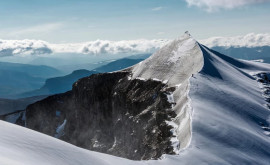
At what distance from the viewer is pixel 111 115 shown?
120688 millimetres

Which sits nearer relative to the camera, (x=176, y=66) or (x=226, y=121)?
(x=226, y=121)

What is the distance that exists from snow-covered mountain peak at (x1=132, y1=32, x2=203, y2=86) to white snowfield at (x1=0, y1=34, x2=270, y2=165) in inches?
13.9

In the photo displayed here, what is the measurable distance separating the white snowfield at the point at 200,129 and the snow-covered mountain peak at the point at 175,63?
35cm

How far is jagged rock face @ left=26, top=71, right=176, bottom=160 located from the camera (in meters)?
75.2

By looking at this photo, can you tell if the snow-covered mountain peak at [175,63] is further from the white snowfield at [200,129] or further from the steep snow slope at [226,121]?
the steep snow slope at [226,121]

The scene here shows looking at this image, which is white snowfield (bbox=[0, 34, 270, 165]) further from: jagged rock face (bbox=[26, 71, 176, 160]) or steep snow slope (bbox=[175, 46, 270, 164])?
jagged rock face (bbox=[26, 71, 176, 160])

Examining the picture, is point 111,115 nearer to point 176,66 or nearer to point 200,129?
point 176,66

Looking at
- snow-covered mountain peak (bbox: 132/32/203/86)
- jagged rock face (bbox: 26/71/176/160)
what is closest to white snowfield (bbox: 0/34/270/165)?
snow-covered mountain peak (bbox: 132/32/203/86)

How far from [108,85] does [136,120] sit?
36844 millimetres

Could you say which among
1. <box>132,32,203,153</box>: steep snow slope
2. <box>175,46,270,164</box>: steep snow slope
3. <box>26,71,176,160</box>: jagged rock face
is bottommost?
<box>26,71,176,160</box>: jagged rock face

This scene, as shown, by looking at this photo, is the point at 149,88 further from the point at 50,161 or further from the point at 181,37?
the point at 50,161

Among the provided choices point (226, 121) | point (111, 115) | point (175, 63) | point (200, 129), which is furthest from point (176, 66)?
point (200, 129)

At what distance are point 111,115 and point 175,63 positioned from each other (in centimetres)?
4143

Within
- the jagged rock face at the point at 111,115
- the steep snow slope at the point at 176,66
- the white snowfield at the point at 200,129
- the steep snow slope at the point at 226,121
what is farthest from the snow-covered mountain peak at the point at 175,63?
the steep snow slope at the point at 226,121
